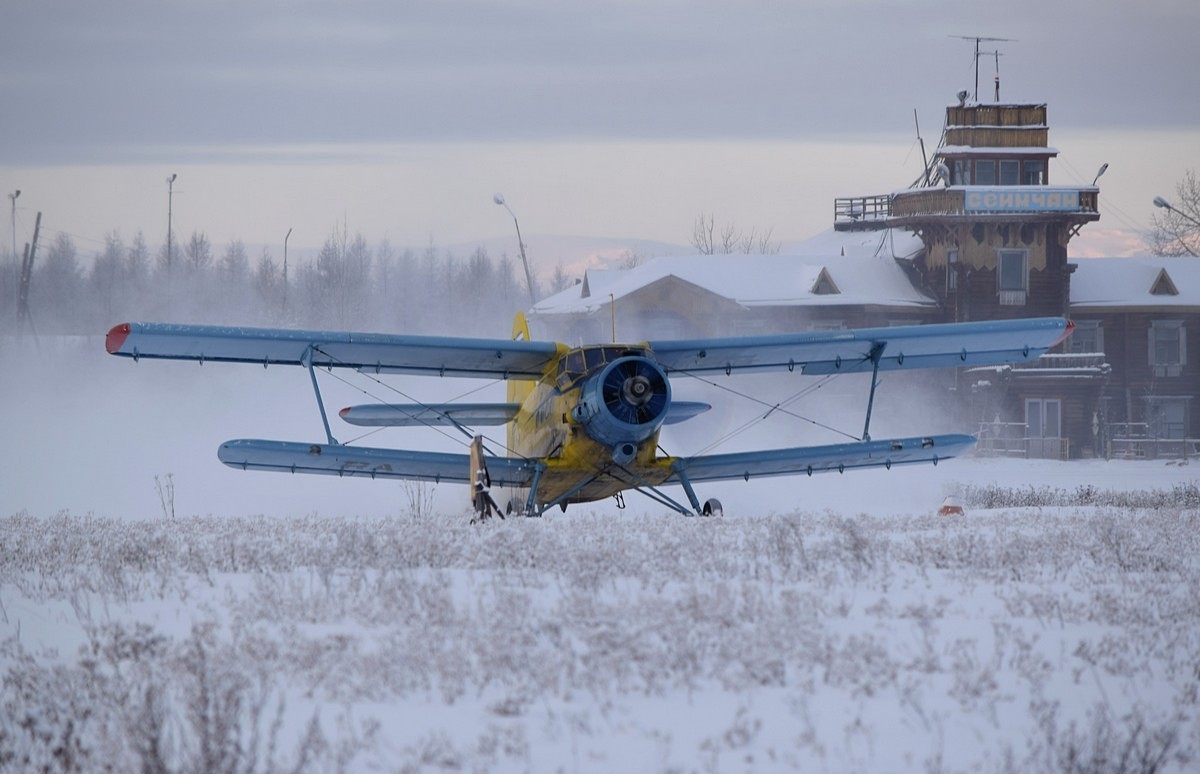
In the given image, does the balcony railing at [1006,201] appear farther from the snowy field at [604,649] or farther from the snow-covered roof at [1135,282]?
the snowy field at [604,649]

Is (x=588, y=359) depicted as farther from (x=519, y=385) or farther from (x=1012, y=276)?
(x=1012, y=276)

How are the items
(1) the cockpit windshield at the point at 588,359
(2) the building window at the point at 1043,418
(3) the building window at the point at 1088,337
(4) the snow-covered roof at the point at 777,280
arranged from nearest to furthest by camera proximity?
(1) the cockpit windshield at the point at 588,359 < (4) the snow-covered roof at the point at 777,280 < (2) the building window at the point at 1043,418 < (3) the building window at the point at 1088,337

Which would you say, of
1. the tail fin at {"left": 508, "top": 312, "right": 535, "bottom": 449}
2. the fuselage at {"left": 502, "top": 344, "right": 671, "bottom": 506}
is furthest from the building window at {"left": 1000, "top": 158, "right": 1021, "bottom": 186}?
the fuselage at {"left": 502, "top": 344, "right": 671, "bottom": 506}

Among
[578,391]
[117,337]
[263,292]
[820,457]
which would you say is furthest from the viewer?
[263,292]

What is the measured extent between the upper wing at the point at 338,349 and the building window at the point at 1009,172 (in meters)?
37.7

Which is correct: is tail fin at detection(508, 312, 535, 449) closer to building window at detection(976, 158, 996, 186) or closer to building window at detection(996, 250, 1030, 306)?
building window at detection(996, 250, 1030, 306)

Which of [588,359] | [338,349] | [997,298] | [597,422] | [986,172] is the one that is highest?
[986,172]

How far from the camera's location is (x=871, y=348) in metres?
Answer: 17.3

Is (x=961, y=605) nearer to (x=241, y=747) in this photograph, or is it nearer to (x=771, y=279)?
(x=241, y=747)

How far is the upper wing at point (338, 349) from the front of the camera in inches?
584

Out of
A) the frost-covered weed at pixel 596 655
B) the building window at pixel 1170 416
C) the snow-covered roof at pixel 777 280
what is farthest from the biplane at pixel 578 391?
the building window at pixel 1170 416

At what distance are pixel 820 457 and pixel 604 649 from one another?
10.5m

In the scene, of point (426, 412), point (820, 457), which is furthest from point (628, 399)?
point (426, 412)

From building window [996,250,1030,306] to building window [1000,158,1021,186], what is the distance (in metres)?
2.84
